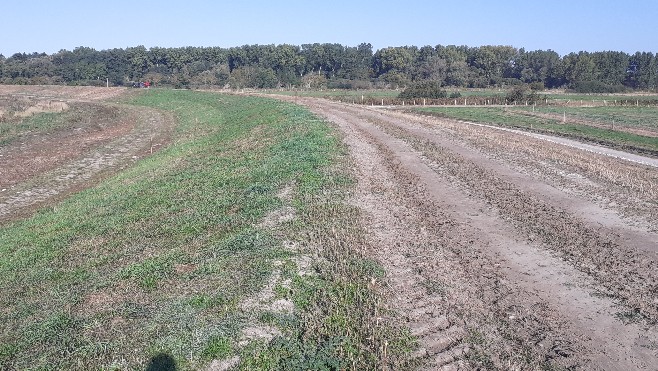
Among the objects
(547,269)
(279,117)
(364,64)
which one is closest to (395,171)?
(547,269)

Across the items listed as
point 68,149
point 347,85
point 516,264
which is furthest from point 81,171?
point 347,85

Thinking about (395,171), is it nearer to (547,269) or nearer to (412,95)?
(547,269)

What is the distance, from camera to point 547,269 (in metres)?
9.23

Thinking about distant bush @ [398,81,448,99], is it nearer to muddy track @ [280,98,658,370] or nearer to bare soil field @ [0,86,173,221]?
bare soil field @ [0,86,173,221]

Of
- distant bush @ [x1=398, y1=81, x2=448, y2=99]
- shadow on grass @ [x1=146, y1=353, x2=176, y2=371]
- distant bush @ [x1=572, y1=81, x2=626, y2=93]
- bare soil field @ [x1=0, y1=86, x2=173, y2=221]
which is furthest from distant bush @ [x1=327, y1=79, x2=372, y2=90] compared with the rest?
shadow on grass @ [x1=146, y1=353, x2=176, y2=371]

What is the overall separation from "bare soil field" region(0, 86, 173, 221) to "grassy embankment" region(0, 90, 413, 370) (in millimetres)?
3839

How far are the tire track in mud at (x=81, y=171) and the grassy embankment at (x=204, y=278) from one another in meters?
2.24

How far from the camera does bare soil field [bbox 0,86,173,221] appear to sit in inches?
883

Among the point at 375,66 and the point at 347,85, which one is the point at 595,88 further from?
the point at 375,66

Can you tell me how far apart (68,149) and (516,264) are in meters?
28.9

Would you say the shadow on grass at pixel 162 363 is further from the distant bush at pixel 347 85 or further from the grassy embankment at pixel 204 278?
the distant bush at pixel 347 85

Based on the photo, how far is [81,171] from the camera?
87.8ft

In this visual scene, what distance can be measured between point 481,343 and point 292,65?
141 meters

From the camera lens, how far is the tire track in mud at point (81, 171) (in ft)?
67.7
